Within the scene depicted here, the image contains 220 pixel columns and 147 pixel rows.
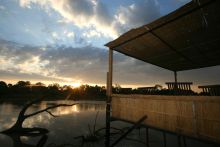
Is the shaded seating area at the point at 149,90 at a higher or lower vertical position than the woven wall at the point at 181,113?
higher

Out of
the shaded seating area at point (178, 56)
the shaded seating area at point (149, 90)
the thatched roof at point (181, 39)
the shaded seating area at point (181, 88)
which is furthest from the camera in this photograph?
the shaded seating area at point (149, 90)

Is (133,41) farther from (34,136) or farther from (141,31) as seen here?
(34,136)

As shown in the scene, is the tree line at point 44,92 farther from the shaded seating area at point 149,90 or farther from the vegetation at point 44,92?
the shaded seating area at point 149,90

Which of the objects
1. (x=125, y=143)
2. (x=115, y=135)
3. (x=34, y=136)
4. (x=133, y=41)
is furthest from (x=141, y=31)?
(x=34, y=136)

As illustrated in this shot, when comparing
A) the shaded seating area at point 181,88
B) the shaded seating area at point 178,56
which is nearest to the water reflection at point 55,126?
the shaded seating area at point 178,56

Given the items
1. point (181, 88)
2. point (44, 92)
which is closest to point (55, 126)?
point (181, 88)

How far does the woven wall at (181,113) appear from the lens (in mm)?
4844

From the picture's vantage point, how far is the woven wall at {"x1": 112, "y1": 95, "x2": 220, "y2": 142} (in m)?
4.84

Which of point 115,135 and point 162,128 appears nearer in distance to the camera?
point 162,128

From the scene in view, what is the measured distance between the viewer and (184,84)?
8578 mm

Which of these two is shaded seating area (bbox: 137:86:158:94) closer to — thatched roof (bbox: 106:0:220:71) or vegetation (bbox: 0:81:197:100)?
thatched roof (bbox: 106:0:220:71)

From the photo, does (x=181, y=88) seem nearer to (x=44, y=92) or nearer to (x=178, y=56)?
(x=178, y=56)

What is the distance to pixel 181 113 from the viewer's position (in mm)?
5711

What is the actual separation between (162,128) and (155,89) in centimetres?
291
